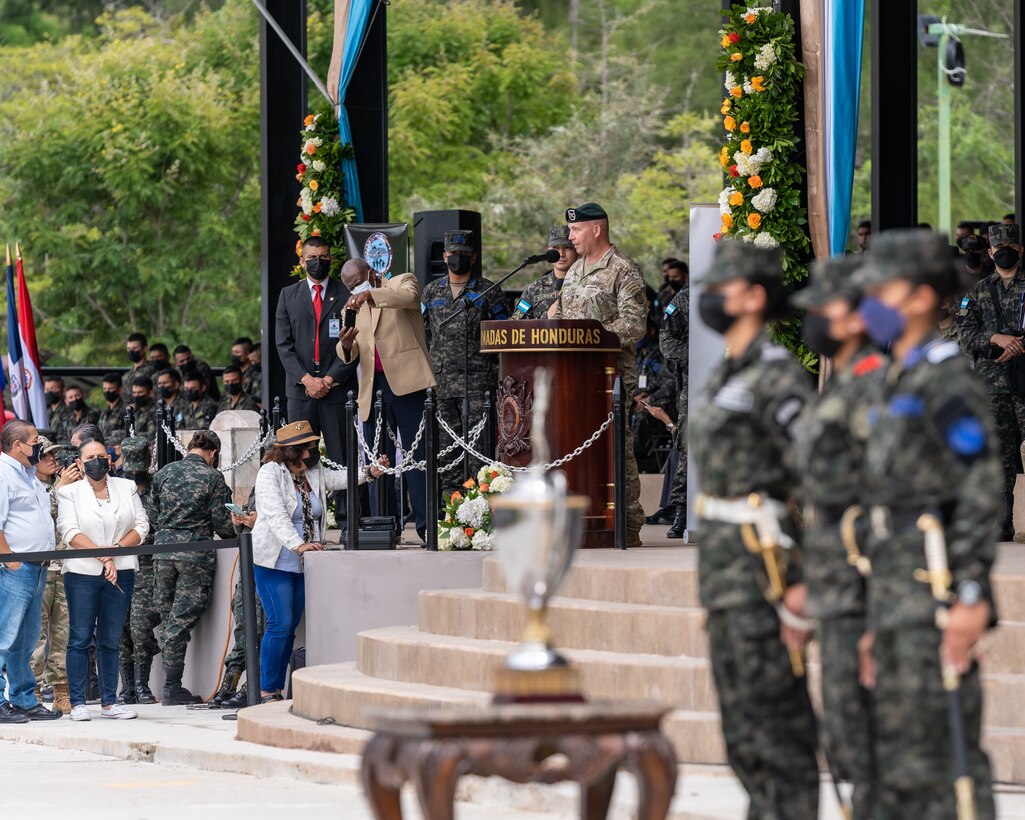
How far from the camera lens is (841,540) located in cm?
619

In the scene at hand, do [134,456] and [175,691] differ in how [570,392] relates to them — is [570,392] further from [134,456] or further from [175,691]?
[134,456]

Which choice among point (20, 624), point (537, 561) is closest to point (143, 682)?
point (20, 624)

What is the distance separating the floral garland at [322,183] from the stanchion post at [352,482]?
330 centimetres

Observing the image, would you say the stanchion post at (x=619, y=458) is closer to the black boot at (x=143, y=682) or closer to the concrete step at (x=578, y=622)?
the concrete step at (x=578, y=622)

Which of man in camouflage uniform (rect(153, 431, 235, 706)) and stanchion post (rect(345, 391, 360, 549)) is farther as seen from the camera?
man in camouflage uniform (rect(153, 431, 235, 706))

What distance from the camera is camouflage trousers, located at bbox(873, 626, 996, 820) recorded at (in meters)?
5.87

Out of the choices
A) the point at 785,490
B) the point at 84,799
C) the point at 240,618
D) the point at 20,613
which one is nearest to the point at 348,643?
the point at 240,618

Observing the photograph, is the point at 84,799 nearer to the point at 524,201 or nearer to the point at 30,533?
the point at 30,533

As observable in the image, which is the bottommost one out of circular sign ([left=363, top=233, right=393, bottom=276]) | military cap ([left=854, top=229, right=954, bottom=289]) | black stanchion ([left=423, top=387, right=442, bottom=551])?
black stanchion ([left=423, top=387, right=442, bottom=551])

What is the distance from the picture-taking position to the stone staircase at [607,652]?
30.4 ft

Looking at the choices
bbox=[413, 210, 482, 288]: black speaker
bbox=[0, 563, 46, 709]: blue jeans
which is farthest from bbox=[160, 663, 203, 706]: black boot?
bbox=[413, 210, 482, 288]: black speaker

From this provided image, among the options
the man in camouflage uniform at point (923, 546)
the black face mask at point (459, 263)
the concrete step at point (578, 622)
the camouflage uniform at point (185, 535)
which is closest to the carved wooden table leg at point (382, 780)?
the man in camouflage uniform at point (923, 546)

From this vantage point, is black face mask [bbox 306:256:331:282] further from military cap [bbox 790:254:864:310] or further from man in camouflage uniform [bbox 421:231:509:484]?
military cap [bbox 790:254:864:310]

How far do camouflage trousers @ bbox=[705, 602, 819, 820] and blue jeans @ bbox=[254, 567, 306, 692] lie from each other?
7.26 meters
